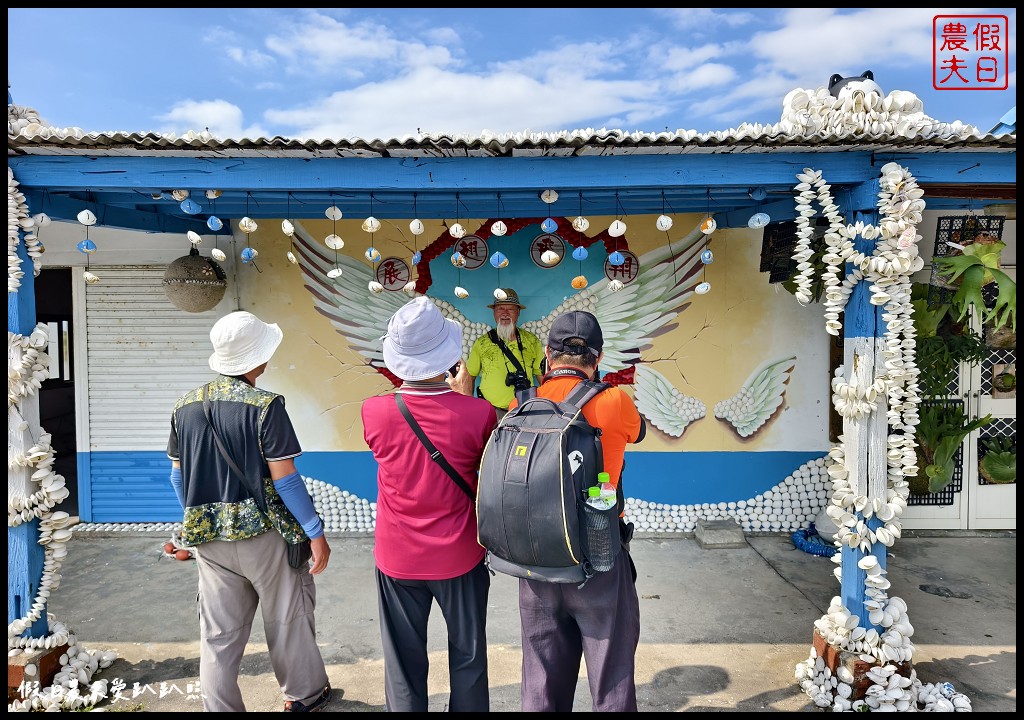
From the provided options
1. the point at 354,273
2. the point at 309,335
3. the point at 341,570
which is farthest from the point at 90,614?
the point at 354,273

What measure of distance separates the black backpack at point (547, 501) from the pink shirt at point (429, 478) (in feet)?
0.53

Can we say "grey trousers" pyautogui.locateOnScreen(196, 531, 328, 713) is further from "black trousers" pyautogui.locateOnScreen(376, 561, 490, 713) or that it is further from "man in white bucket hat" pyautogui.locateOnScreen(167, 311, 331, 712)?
"black trousers" pyautogui.locateOnScreen(376, 561, 490, 713)

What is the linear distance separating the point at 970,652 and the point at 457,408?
3.74 m

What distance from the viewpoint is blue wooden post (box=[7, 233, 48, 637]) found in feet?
11.7

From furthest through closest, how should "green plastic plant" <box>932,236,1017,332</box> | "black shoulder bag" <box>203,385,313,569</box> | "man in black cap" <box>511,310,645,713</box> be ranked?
"green plastic plant" <box>932,236,1017,332</box> < "black shoulder bag" <box>203,385,313,569</box> < "man in black cap" <box>511,310,645,713</box>

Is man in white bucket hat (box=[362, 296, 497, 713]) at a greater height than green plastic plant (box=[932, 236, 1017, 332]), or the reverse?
green plastic plant (box=[932, 236, 1017, 332])

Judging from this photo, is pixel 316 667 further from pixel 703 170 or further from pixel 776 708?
pixel 703 170

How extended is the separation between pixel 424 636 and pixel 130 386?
485 centimetres

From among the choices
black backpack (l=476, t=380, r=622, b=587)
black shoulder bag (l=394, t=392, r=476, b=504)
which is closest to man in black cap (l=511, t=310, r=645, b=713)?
black backpack (l=476, t=380, r=622, b=587)

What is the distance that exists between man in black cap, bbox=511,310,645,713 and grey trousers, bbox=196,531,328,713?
123 cm

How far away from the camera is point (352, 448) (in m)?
6.02

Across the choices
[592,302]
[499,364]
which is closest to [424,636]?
[499,364]

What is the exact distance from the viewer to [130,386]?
20.1ft

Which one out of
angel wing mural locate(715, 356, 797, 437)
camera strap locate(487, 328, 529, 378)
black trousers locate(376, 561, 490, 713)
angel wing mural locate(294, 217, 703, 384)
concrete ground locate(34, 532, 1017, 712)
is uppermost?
angel wing mural locate(294, 217, 703, 384)
